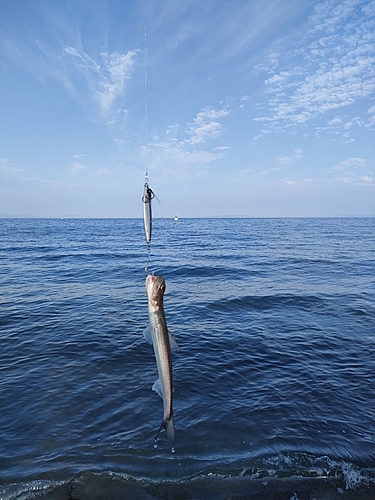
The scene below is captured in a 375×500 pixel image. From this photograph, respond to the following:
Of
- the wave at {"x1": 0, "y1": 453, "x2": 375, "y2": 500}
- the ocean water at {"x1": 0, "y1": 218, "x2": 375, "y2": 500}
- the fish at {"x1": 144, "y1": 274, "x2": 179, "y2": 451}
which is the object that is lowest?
the ocean water at {"x1": 0, "y1": 218, "x2": 375, "y2": 500}

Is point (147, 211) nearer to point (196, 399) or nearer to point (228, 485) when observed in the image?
point (196, 399)

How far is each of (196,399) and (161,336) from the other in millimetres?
5238

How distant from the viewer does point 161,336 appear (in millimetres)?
4281

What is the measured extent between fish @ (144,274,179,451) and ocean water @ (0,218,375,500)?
2.54 metres

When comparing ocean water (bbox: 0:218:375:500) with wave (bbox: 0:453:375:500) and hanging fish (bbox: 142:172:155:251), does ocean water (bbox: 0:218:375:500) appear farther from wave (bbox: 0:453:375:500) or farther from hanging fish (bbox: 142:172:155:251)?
hanging fish (bbox: 142:172:155:251)

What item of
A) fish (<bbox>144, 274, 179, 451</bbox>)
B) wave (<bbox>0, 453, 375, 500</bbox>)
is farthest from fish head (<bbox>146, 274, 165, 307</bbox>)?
wave (<bbox>0, 453, 375, 500</bbox>)

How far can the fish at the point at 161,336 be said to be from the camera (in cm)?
413

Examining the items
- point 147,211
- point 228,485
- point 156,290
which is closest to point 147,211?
point 147,211

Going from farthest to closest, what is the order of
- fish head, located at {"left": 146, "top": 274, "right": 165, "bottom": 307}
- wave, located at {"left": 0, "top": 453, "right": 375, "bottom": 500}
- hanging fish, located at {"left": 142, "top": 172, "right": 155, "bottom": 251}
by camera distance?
1. hanging fish, located at {"left": 142, "top": 172, "right": 155, "bottom": 251}
2. wave, located at {"left": 0, "top": 453, "right": 375, "bottom": 500}
3. fish head, located at {"left": 146, "top": 274, "right": 165, "bottom": 307}

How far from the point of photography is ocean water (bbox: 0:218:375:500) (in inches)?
236

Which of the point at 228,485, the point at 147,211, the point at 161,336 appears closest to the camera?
the point at 161,336

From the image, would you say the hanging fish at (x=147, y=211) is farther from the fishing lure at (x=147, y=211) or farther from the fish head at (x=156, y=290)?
the fish head at (x=156, y=290)

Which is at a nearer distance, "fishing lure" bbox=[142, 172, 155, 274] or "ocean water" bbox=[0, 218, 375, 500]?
"ocean water" bbox=[0, 218, 375, 500]

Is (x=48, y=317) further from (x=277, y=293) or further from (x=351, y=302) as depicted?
(x=351, y=302)
